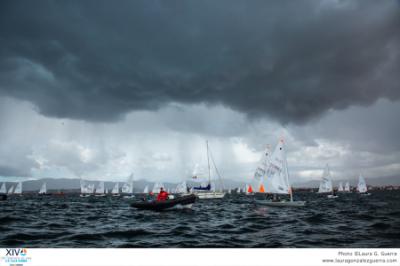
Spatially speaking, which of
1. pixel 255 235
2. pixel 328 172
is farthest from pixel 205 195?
pixel 255 235

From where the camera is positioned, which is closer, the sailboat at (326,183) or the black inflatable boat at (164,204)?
the black inflatable boat at (164,204)

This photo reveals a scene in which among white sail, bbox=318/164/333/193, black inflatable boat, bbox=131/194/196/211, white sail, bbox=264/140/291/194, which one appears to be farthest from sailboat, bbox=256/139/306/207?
white sail, bbox=318/164/333/193

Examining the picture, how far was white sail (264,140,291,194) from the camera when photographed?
127ft

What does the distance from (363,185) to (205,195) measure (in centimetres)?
8195

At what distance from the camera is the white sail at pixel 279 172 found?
38625 mm
